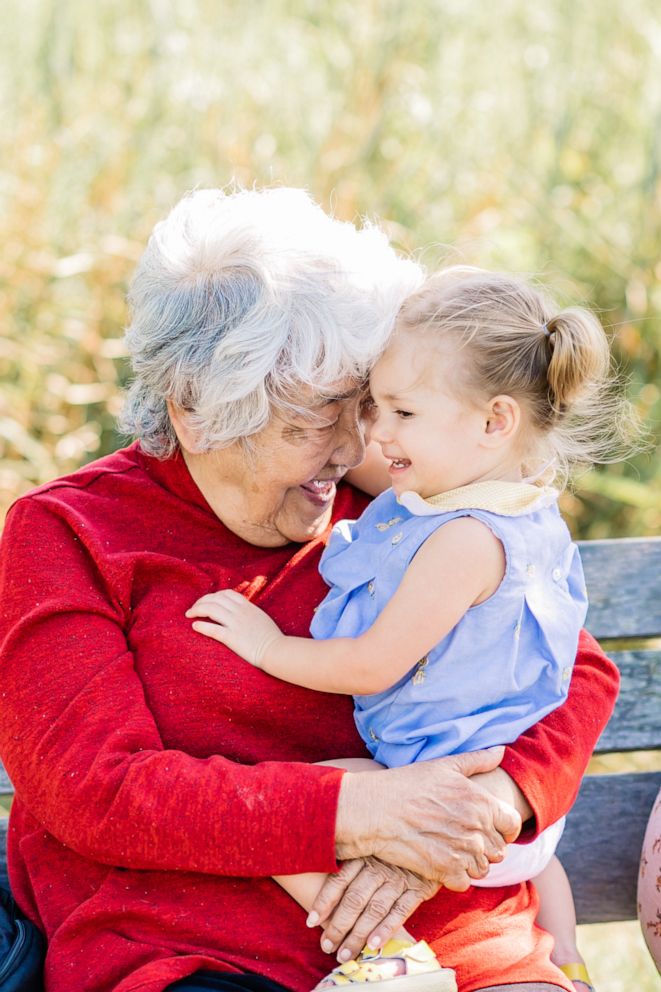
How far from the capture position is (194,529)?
1.96 metres

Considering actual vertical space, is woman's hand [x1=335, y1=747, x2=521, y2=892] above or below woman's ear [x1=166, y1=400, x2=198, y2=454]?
below

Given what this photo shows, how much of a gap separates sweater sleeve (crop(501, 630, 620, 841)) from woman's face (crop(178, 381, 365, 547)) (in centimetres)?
52

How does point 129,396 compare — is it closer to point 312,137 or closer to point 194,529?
point 194,529

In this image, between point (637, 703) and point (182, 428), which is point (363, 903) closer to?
point (182, 428)

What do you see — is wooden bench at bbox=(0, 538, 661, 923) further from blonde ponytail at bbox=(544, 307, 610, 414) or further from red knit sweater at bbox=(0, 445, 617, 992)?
blonde ponytail at bbox=(544, 307, 610, 414)

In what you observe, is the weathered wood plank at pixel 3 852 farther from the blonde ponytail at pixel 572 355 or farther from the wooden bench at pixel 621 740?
the blonde ponytail at pixel 572 355

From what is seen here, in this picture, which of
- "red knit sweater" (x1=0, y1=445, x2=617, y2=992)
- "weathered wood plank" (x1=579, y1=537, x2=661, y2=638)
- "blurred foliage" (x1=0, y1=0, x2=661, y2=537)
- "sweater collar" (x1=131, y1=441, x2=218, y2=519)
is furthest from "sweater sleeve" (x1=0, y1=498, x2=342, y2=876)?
"blurred foliage" (x1=0, y1=0, x2=661, y2=537)

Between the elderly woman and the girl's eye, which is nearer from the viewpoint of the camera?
the elderly woman

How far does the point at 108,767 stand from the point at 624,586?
1.19 m

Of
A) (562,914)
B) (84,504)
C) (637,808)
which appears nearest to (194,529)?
(84,504)

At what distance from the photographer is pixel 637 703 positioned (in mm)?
2389

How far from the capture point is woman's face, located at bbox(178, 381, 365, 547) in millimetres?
1876

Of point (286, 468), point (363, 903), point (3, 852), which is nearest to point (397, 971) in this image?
point (363, 903)

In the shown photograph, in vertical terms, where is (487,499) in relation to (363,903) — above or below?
above
